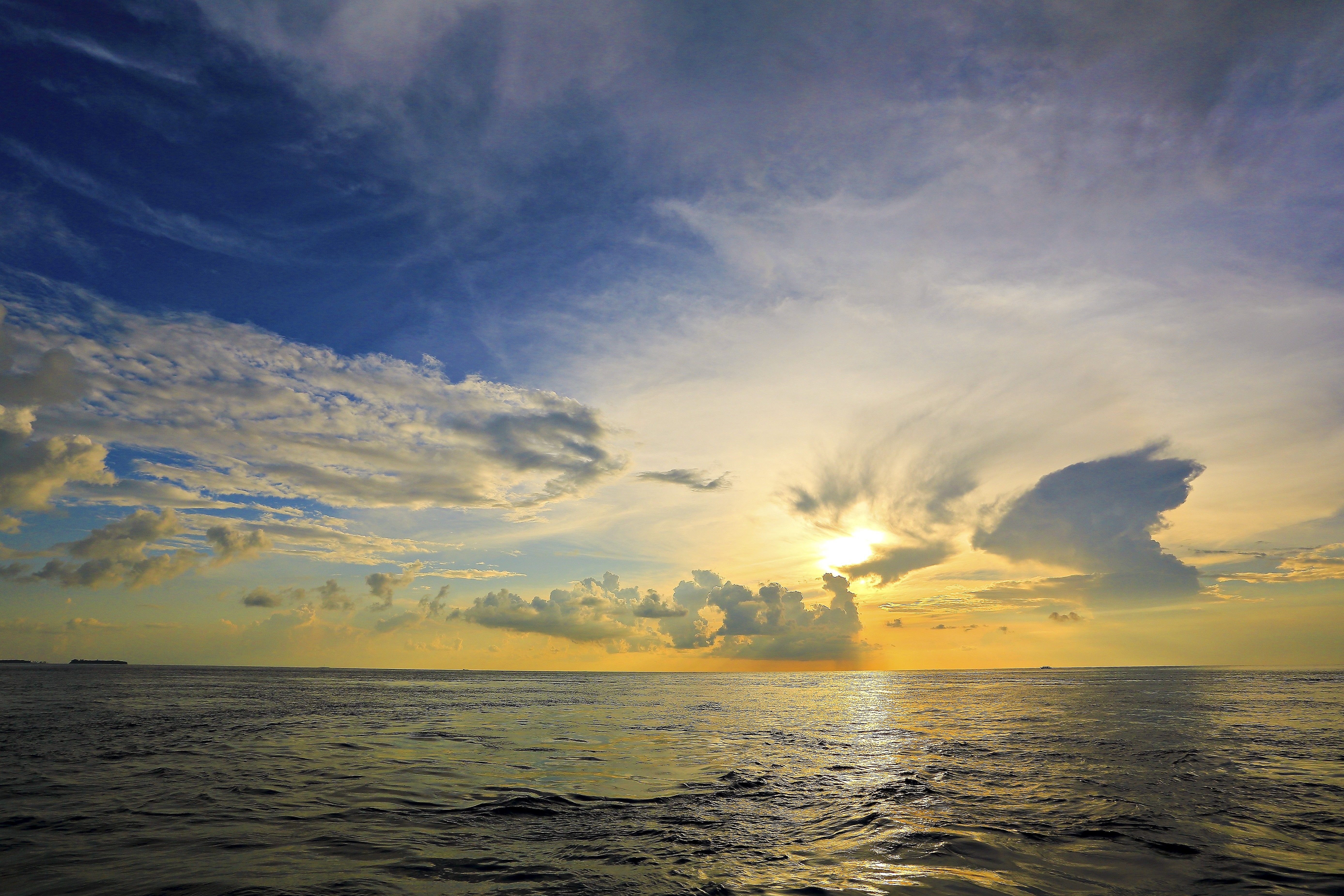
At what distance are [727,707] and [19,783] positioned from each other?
5755 centimetres

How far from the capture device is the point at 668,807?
19.2 metres

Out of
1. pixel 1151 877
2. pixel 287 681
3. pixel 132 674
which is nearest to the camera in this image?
pixel 1151 877

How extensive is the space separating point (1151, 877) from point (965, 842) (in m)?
3.76

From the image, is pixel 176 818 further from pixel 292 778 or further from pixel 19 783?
pixel 19 783

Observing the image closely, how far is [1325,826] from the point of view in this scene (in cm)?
1609

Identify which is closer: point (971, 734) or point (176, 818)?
point (176, 818)

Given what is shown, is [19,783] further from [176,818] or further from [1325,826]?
[1325,826]

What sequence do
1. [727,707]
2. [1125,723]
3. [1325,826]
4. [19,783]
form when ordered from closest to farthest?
[1325,826], [19,783], [1125,723], [727,707]

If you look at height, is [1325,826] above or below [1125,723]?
above

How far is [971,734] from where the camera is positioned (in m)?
38.4

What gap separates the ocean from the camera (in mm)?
12484

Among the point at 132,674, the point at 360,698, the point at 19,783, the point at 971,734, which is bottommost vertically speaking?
the point at 132,674

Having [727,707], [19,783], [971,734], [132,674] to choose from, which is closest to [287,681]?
[132,674]

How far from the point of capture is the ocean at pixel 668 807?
1248 cm
